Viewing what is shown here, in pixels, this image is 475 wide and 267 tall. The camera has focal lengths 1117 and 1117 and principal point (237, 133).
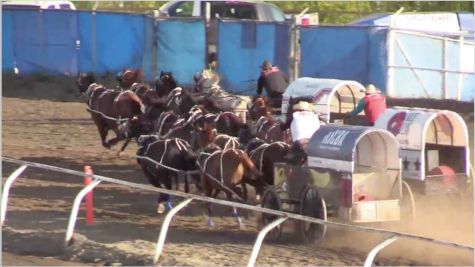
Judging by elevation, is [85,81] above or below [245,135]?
above

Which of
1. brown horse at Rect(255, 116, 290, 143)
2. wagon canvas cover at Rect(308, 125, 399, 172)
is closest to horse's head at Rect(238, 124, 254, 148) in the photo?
brown horse at Rect(255, 116, 290, 143)

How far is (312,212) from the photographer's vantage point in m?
12.9

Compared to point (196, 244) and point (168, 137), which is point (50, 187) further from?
point (196, 244)

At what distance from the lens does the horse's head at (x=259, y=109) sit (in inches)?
623

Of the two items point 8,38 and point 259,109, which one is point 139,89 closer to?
point 259,109

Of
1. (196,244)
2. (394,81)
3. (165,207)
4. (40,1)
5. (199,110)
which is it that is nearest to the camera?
(196,244)

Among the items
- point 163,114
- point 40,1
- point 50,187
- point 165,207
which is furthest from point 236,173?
point 40,1

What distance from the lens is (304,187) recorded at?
43.2 ft

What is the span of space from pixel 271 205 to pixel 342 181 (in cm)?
116

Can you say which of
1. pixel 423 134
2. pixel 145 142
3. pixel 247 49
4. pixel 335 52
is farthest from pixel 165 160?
pixel 247 49

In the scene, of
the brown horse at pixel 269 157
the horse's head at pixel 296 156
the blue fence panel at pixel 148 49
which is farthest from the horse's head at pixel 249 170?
the blue fence panel at pixel 148 49

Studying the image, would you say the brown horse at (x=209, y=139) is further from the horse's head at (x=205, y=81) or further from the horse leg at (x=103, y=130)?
the horse leg at (x=103, y=130)

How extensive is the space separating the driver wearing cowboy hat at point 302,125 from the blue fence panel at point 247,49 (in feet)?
39.7

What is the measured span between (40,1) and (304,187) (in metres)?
24.0
